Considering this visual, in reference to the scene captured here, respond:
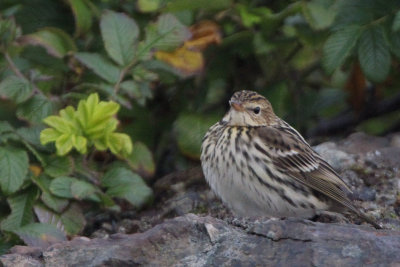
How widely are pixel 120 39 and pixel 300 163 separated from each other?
1.47 metres

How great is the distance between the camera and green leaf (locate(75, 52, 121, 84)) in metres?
5.72

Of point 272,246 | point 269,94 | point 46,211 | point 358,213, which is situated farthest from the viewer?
point 269,94

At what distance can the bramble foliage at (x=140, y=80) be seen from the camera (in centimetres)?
546

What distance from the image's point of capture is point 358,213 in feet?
16.3

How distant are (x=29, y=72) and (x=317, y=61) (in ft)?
7.52

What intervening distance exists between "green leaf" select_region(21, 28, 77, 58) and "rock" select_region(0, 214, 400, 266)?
2070mm

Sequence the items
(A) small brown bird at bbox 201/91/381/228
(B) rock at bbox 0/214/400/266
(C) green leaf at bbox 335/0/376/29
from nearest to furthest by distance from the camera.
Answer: (B) rock at bbox 0/214/400/266, (A) small brown bird at bbox 201/91/381/228, (C) green leaf at bbox 335/0/376/29

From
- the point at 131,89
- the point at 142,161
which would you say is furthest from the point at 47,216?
the point at 131,89

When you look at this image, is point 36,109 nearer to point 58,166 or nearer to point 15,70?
point 15,70

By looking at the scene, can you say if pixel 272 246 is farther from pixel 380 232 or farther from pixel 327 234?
pixel 380 232

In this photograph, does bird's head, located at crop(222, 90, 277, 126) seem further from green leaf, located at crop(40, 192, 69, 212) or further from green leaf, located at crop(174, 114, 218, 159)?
green leaf, located at crop(40, 192, 69, 212)

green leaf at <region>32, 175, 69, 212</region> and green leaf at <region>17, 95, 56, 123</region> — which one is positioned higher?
green leaf at <region>17, 95, 56, 123</region>

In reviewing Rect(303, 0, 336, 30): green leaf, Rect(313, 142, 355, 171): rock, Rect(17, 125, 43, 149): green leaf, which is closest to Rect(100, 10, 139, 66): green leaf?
Rect(17, 125, 43, 149): green leaf

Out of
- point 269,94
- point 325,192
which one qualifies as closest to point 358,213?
point 325,192
